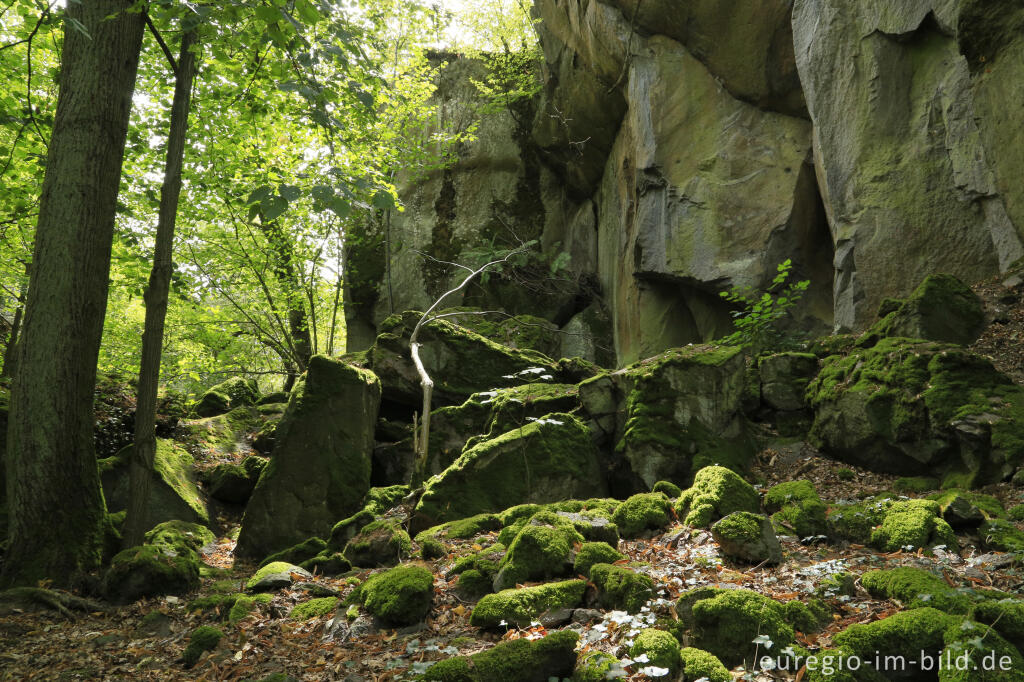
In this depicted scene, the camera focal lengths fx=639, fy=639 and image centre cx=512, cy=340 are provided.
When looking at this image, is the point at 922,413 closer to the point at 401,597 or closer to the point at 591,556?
the point at 591,556

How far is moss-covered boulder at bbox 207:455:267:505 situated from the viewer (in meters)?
9.47

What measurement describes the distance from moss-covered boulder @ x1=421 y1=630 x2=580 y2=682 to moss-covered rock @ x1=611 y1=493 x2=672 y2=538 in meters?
2.20

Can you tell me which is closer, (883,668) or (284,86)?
(883,668)

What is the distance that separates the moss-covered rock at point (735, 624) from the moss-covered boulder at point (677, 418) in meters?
3.57

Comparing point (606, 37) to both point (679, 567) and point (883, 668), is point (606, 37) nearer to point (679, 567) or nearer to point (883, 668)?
point (679, 567)

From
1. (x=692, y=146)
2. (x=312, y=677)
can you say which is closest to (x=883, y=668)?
(x=312, y=677)

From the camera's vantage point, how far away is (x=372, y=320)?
19.1m

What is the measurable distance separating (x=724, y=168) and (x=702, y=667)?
11.4 meters

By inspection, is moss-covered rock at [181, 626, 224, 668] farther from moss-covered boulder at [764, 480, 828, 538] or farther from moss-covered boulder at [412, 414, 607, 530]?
moss-covered boulder at [764, 480, 828, 538]

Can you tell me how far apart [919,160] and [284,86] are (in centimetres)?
940

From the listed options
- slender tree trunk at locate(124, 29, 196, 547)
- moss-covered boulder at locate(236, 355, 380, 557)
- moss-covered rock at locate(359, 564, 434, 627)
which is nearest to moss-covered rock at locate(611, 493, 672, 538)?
moss-covered rock at locate(359, 564, 434, 627)

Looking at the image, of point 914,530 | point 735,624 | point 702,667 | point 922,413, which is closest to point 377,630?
point 702,667

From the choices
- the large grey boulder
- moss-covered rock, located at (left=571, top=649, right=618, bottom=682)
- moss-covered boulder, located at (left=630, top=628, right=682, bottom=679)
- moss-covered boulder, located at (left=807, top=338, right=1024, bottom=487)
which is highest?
the large grey boulder

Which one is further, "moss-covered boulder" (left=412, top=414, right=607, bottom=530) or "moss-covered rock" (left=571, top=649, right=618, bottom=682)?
"moss-covered boulder" (left=412, top=414, right=607, bottom=530)
